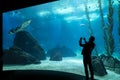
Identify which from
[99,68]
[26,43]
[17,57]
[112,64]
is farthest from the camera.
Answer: [26,43]

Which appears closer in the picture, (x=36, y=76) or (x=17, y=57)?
(x=36, y=76)

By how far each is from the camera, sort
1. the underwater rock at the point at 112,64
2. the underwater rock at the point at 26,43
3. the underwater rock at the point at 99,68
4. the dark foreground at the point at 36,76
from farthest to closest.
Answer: the underwater rock at the point at 26,43 → the underwater rock at the point at 112,64 → the underwater rock at the point at 99,68 → the dark foreground at the point at 36,76

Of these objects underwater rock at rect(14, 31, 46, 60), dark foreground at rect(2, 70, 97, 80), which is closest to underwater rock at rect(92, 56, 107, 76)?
dark foreground at rect(2, 70, 97, 80)

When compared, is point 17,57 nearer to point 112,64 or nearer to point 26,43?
point 26,43

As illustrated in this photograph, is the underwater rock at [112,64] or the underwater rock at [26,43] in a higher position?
the underwater rock at [26,43]

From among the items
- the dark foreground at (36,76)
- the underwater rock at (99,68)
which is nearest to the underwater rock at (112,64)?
the underwater rock at (99,68)

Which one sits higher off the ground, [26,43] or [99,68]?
[26,43]

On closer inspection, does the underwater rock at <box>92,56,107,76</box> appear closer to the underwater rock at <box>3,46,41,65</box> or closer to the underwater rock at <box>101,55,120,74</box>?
the underwater rock at <box>101,55,120,74</box>

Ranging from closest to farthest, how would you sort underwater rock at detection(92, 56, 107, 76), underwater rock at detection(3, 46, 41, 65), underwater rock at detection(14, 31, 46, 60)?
underwater rock at detection(92, 56, 107, 76) < underwater rock at detection(3, 46, 41, 65) < underwater rock at detection(14, 31, 46, 60)

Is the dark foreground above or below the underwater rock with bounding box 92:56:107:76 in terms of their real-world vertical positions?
above

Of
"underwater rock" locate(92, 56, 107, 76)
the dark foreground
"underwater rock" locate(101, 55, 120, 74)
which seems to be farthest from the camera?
"underwater rock" locate(101, 55, 120, 74)

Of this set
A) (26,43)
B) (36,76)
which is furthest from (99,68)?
(26,43)

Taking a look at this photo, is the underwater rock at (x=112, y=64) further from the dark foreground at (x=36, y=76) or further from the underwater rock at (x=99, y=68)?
the dark foreground at (x=36, y=76)

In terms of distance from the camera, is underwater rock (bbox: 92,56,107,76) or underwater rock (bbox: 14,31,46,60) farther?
underwater rock (bbox: 14,31,46,60)
